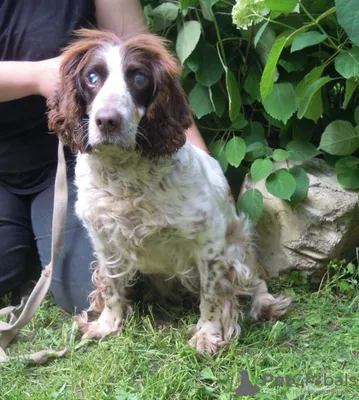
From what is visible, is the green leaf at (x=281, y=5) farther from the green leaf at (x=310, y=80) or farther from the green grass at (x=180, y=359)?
the green grass at (x=180, y=359)

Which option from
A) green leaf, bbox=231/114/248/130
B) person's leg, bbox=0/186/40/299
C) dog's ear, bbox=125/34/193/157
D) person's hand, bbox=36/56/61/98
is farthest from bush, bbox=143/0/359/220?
person's leg, bbox=0/186/40/299

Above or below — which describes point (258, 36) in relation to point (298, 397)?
above

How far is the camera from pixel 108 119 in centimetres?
184

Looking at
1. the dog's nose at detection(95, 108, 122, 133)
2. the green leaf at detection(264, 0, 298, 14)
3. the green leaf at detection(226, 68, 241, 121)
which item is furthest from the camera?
the green leaf at detection(226, 68, 241, 121)

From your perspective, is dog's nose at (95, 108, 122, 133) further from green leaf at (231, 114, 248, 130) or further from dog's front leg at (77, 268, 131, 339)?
green leaf at (231, 114, 248, 130)

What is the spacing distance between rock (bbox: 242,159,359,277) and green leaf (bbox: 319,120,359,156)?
0.56 feet

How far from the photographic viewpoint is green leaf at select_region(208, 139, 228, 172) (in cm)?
277

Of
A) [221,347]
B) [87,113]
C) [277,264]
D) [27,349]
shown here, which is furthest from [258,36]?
[27,349]

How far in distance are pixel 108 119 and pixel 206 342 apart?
3.05 ft

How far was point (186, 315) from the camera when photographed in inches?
103

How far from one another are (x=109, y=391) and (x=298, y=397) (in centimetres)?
61

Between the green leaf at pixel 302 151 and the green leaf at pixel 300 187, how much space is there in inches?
3.0

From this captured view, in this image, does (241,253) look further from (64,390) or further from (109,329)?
(64,390)

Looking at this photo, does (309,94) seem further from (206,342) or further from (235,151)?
(206,342)
